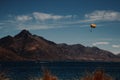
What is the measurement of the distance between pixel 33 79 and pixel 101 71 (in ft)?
17.7

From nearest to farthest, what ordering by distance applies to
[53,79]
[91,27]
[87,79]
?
[53,79] < [87,79] < [91,27]

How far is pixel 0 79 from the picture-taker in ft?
44.5

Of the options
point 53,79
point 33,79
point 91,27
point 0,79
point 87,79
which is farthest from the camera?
point 33,79

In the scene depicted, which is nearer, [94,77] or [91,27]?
[94,77]

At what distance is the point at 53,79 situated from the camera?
35.6ft

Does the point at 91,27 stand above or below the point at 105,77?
above

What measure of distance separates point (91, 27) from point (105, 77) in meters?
3.91

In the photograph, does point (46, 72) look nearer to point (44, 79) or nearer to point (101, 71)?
point (44, 79)

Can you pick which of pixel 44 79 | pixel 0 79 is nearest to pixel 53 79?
pixel 44 79

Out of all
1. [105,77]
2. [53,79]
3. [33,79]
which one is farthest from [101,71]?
[33,79]

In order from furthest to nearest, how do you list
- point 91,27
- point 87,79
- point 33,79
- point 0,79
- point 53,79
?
point 33,79 < point 91,27 < point 0,79 < point 87,79 < point 53,79

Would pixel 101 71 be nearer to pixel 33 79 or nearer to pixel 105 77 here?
pixel 105 77

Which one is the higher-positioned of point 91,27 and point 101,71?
point 91,27

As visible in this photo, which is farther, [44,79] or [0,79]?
[0,79]
